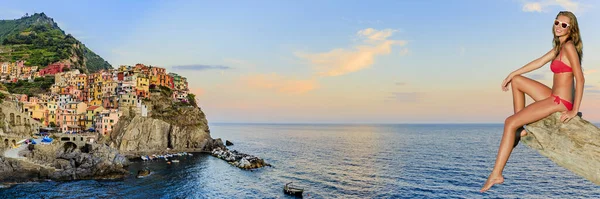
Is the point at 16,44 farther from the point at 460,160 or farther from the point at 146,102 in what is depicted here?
the point at 460,160

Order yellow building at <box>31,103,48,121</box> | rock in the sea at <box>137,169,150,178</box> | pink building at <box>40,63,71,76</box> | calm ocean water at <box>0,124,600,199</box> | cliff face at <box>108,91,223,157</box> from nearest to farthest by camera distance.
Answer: calm ocean water at <box>0,124,600,199</box> < rock in the sea at <box>137,169,150,178</box> < yellow building at <box>31,103,48,121</box> < cliff face at <box>108,91,223,157</box> < pink building at <box>40,63,71,76</box>

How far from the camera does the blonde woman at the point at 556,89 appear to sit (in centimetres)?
483

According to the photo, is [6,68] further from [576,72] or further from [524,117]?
[576,72]

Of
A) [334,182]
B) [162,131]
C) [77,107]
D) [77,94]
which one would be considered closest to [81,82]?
[77,94]

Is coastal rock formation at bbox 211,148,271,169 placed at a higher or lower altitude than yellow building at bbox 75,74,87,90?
lower

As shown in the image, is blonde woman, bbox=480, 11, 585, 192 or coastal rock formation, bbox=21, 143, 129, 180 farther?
coastal rock formation, bbox=21, 143, 129, 180

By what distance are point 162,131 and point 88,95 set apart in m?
31.4

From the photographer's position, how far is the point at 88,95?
10344cm

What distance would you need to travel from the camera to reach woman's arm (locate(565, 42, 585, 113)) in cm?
476

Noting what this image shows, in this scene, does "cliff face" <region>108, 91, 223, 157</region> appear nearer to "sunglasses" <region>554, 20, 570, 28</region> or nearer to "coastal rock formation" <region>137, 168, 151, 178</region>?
"coastal rock formation" <region>137, 168, 151, 178</region>

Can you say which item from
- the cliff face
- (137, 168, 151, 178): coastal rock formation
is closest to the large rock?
the cliff face

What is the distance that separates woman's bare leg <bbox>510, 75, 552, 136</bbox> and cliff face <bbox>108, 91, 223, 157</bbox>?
8759cm

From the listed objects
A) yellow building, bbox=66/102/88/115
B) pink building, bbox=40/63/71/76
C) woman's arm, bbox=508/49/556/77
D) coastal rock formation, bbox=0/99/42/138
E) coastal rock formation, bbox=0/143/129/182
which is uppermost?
pink building, bbox=40/63/71/76

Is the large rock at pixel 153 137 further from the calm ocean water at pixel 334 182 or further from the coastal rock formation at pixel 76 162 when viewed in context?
the coastal rock formation at pixel 76 162
